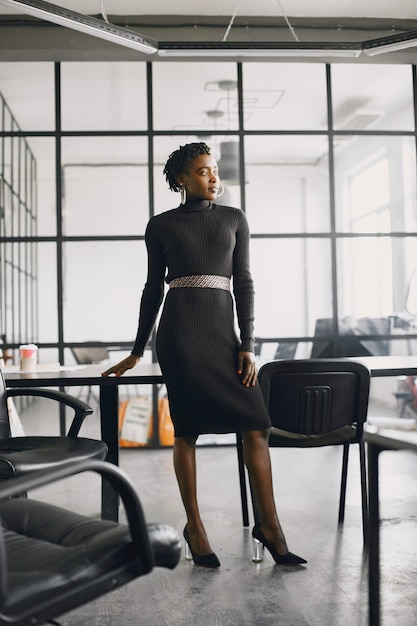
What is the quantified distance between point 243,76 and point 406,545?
13.2 ft

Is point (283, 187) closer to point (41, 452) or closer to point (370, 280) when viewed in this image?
point (370, 280)

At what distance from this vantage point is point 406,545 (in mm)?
2725

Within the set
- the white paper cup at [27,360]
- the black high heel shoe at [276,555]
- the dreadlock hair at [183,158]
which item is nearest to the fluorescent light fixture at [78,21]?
the dreadlock hair at [183,158]

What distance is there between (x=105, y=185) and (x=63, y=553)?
14.8ft

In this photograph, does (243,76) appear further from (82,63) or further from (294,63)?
(82,63)

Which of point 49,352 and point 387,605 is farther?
point 49,352

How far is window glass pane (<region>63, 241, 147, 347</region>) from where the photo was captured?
213 inches

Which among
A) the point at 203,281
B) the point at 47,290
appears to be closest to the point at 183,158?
the point at 203,281

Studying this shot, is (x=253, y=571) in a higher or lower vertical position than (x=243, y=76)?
lower

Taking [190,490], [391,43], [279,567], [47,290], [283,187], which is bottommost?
[279,567]

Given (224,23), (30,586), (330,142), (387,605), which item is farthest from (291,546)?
(224,23)

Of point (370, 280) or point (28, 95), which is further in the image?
point (370, 280)

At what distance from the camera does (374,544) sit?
1362 mm

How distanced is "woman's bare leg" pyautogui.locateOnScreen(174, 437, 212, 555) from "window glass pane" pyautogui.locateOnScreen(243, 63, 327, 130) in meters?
3.63
